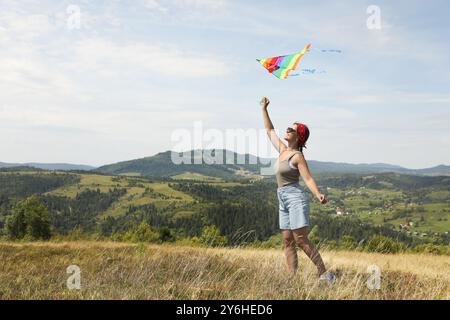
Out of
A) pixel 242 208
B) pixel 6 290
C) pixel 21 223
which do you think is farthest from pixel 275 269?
pixel 242 208

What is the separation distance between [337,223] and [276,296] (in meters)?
128

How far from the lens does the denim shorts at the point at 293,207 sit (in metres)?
6.31

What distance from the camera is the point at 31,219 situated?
141 feet

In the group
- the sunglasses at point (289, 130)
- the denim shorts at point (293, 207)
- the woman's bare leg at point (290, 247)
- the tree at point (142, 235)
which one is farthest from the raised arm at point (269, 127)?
the tree at point (142, 235)

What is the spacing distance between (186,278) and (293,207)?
199 centimetres

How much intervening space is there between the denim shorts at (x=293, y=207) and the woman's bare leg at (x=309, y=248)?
100mm

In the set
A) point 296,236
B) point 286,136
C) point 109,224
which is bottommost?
point 109,224

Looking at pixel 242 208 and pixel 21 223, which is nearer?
pixel 21 223

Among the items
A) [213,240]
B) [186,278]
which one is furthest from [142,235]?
[186,278]

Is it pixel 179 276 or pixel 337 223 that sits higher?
pixel 179 276

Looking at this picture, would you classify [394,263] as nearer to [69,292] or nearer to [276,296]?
[276,296]

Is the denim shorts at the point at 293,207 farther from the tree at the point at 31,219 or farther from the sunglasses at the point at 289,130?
the tree at the point at 31,219

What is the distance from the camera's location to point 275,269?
672cm

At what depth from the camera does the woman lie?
6.30m
